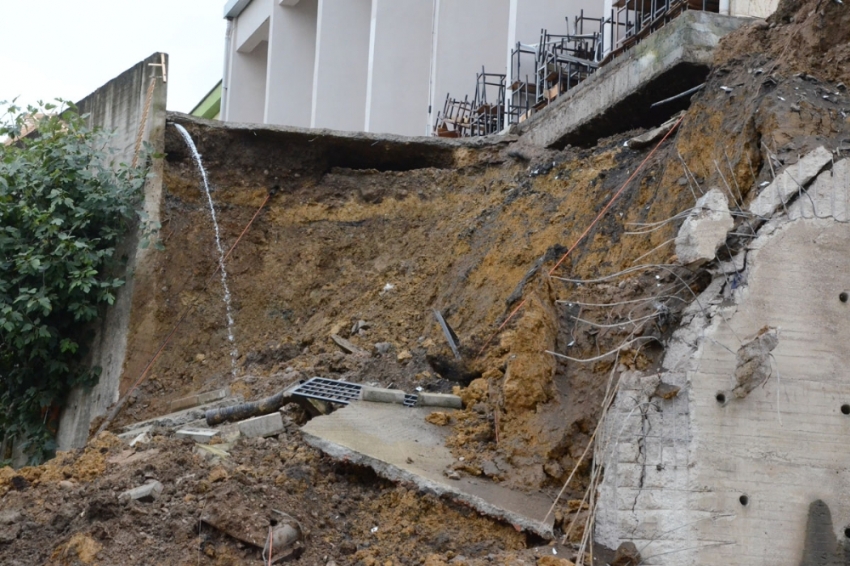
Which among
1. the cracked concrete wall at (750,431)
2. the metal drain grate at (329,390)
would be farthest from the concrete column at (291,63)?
the cracked concrete wall at (750,431)

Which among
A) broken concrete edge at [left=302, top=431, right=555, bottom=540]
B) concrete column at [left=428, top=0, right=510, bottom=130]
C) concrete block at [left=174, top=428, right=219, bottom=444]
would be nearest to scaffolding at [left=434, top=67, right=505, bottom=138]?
concrete column at [left=428, top=0, right=510, bottom=130]

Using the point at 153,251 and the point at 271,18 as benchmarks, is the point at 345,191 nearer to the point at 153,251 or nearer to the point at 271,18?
the point at 153,251

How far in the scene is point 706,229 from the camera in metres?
6.32

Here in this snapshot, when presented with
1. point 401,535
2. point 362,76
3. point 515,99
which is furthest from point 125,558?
point 362,76

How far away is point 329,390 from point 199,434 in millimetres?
979

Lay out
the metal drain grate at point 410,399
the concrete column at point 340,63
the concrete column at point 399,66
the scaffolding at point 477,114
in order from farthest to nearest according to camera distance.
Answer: the concrete column at point 340,63 → the concrete column at point 399,66 → the scaffolding at point 477,114 → the metal drain grate at point 410,399

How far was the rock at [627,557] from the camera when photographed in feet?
19.4

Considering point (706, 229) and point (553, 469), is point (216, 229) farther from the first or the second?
point (706, 229)

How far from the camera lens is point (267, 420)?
295 inches

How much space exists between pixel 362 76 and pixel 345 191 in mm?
7285

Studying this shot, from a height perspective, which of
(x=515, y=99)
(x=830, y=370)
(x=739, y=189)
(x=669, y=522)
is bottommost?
(x=669, y=522)

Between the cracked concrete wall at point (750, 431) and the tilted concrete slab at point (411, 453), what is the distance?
0.51 metres

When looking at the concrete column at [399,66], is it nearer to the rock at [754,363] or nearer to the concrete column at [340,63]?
the concrete column at [340,63]

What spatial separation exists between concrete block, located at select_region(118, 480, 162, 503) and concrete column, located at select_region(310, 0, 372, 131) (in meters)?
11.6
